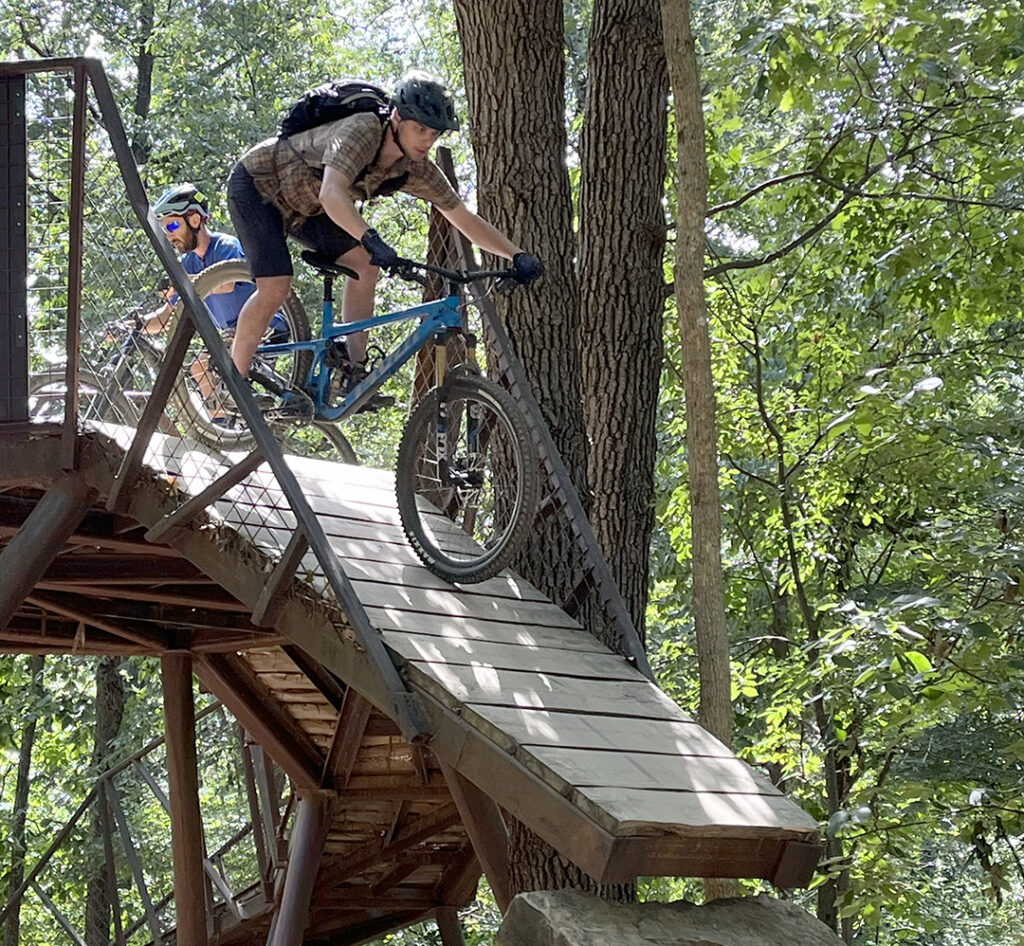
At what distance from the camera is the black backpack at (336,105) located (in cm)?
555

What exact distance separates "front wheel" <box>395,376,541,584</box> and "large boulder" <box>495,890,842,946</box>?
164cm

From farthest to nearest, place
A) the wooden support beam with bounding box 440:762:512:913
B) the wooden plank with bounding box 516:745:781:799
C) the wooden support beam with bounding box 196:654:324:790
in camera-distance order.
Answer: the wooden support beam with bounding box 196:654:324:790, the wooden support beam with bounding box 440:762:512:913, the wooden plank with bounding box 516:745:781:799

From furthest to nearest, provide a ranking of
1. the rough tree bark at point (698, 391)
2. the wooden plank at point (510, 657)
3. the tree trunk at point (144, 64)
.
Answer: the tree trunk at point (144, 64)
the rough tree bark at point (698, 391)
the wooden plank at point (510, 657)

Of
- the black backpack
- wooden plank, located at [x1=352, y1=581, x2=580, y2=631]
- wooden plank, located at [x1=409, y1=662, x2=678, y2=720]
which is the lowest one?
wooden plank, located at [x1=409, y1=662, x2=678, y2=720]

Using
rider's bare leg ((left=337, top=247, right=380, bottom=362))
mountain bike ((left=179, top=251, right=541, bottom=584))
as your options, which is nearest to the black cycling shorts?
mountain bike ((left=179, top=251, right=541, bottom=584))

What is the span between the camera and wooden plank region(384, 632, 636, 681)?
191 inches

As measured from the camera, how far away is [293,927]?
8.25 metres

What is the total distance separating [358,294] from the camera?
641cm

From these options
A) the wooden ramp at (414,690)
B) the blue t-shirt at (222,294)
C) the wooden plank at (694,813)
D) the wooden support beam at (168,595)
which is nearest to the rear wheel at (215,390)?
the blue t-shirt at (222,294)

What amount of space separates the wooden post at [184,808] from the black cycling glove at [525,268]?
4.12 m

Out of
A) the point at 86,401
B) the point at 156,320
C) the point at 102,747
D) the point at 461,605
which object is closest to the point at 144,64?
the point at 102,747

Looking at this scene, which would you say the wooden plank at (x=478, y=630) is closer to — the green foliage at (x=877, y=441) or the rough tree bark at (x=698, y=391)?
the rough tree bark at (x=698, y=391)

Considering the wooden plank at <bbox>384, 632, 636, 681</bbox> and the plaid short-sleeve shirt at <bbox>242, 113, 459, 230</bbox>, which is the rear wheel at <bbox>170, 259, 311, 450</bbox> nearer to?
the plaid short-sleeve shirt at <bbox>242, 113, 459, 230</bbox>

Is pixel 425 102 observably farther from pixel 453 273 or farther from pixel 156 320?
pixel 156 320
